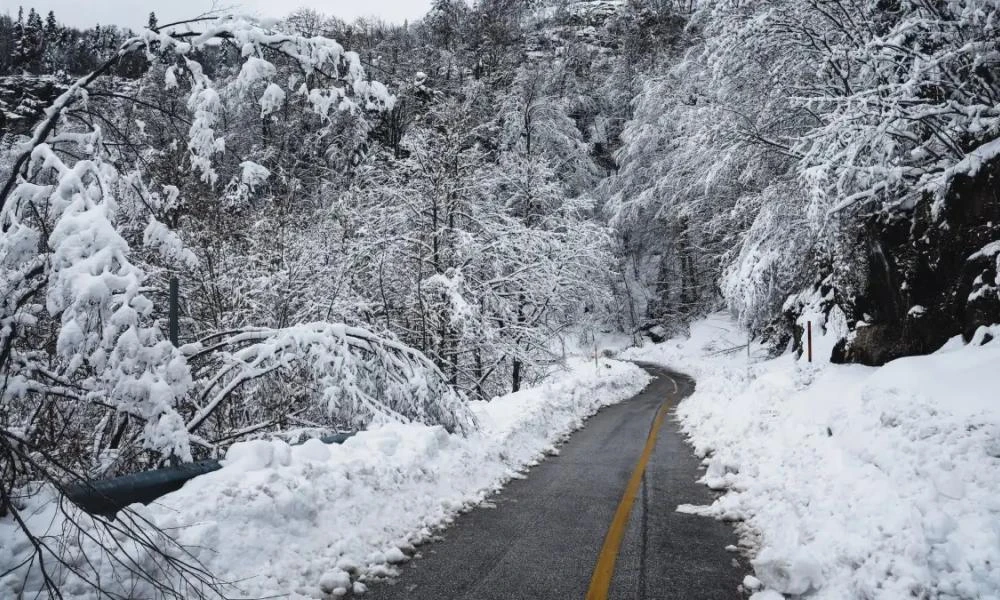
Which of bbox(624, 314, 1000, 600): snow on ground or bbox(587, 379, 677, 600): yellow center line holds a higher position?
bbox(624, 314, 1000, 600): snow on ground

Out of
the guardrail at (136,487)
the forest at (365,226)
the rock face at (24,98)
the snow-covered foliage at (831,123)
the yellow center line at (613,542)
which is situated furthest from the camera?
the snow-covered foliage at (831,123)

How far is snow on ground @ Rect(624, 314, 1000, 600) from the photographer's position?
11.4 feet

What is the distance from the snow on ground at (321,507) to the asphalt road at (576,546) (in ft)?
1.05

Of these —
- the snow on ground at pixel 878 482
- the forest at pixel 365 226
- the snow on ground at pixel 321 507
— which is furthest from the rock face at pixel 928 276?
the snow on ground at pixel 321 507

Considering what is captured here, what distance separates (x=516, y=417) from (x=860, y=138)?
651cm

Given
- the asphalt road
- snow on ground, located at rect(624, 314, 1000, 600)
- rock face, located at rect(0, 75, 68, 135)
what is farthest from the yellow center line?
rock face, located at rect(0, 75, 68, 135)

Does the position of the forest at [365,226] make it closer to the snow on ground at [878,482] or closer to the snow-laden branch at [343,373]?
the snow-laden branch at [343,373]

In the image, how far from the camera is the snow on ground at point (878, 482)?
347 centimetres

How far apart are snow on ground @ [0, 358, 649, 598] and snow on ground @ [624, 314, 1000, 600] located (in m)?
2.67

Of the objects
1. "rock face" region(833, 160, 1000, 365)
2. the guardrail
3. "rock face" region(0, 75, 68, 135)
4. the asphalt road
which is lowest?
the asphalt road

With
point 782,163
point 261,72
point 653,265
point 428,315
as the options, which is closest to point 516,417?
point 428,315

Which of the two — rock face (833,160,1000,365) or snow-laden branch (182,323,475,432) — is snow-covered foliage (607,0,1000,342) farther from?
snow-laden branch (182,323,475,432)

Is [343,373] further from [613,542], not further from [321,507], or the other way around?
[613,542]

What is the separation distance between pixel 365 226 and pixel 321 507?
9472 mm
